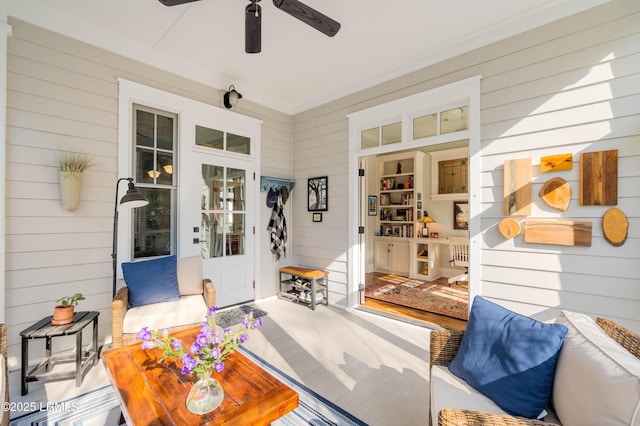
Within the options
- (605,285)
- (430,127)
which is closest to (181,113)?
(430,127)

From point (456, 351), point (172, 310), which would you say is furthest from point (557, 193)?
point (172, 310)

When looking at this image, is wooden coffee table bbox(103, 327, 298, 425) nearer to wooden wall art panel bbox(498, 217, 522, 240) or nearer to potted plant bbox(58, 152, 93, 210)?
potted plant bbox(58, 152, 93, 210)

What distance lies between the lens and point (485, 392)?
142 cm

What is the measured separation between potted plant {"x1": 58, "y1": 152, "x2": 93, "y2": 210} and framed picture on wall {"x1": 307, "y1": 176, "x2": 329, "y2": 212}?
2772 mm

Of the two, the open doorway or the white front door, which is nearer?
the white front door

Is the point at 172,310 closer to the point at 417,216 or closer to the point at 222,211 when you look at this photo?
the point at 222,211

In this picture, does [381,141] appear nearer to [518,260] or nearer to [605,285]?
[518,260]

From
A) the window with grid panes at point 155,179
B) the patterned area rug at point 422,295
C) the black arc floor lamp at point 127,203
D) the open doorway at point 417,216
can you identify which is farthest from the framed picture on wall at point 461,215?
the black arc floor lamp at point 127,203

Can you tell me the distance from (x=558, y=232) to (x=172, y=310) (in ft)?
11.4

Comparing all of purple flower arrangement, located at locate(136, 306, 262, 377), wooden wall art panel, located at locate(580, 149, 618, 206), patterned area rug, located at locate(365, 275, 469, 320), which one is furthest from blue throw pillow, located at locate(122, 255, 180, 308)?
wooden wall art panel, located at locate(580, 149, 618, 206)

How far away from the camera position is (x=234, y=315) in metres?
3.81

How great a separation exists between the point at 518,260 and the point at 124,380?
316 cm

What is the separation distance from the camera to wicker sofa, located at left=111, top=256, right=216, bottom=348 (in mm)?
2434

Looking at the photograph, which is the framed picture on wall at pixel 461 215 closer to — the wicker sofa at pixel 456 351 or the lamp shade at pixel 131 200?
the wicker sofa at pixel 456 351
